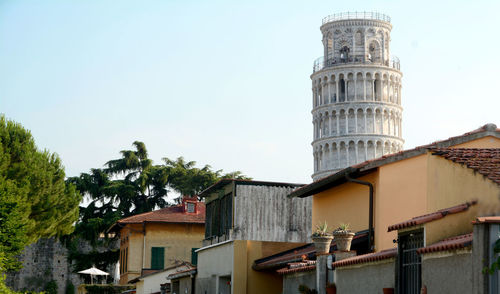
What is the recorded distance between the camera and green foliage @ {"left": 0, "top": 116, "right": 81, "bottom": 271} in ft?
139

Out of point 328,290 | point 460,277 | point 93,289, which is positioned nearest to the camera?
point 460,277

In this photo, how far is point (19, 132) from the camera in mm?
44594

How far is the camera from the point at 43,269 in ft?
250

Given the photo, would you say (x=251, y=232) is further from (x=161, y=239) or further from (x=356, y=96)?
(x=356, y=96)

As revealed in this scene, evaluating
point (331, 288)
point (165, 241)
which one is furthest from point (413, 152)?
point (165, 241)

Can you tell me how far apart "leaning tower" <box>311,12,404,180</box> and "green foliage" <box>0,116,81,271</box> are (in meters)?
64.1

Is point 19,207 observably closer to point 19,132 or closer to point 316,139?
point 19,132

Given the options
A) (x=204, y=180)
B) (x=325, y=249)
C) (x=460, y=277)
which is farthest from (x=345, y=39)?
(x=460, y=277)

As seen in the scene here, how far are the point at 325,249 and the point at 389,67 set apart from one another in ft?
305

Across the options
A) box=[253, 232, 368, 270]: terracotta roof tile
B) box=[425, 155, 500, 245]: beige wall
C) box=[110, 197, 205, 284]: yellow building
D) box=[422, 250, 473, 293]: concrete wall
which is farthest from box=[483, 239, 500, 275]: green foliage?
box=[110, 197, 205, 284]: yellow building

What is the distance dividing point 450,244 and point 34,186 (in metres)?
35.0

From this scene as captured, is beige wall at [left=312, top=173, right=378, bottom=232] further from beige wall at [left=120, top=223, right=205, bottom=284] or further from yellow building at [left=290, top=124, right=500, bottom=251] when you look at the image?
beige wall at [left=120, top=223, right=205, bottom=284]

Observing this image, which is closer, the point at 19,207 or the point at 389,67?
the point at 19,207

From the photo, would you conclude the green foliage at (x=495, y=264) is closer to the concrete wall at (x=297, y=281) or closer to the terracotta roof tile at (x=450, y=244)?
the terracotta roof tile at (x=450, y=244)
